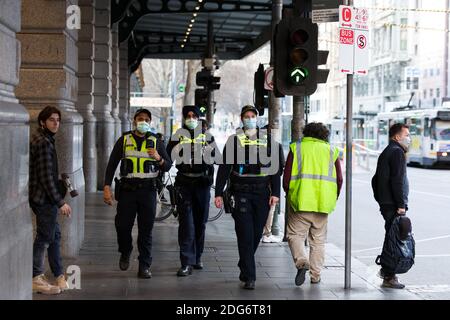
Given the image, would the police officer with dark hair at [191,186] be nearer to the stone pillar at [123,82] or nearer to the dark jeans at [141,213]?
the dark jeans at [141,213]

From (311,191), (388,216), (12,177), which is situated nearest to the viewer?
(12,177)

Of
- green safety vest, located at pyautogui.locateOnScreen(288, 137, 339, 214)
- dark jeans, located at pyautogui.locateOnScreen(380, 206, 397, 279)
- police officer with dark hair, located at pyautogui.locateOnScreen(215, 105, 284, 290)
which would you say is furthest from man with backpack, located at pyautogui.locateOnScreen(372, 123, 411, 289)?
police officer with dark hair, located at pyautogui.locateOnScreen(215, 105, 284, 290)

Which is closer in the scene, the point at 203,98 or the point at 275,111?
the point at 275,111

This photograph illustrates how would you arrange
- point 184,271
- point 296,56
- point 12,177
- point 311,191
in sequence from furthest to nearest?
point 296,56 < point 184,271 < point 311,191 < point 12,177

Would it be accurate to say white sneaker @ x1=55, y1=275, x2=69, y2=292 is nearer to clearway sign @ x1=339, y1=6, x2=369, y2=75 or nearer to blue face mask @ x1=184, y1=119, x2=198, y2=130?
blue face mask @ x1=184, y1=119, x2=198, y2=130

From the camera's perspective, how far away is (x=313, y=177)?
9.21 meters

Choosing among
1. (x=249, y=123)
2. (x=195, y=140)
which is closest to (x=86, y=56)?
(x=195, y=140)

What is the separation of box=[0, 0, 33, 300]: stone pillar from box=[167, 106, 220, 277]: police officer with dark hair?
3490 mm

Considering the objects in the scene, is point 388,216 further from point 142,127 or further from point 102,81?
point 102,81

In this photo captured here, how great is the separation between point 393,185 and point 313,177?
94 centimetres

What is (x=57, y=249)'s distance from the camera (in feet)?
27.9

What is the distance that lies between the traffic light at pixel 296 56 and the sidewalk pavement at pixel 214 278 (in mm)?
2190

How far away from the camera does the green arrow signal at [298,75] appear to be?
10.1 meters

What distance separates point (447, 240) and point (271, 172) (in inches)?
249
